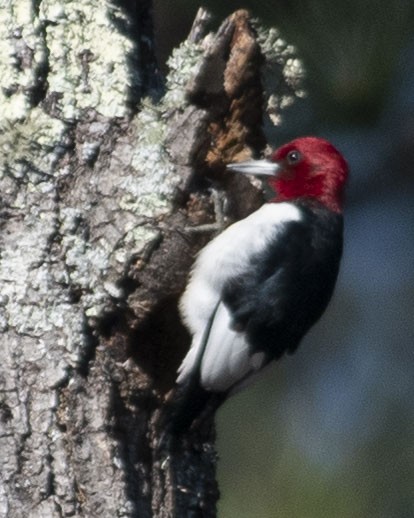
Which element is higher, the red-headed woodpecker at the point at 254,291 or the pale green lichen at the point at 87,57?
the pale green lichen at the point at 87,57

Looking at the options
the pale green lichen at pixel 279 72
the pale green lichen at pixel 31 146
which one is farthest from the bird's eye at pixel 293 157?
the pale green lichen at pixel 31 146


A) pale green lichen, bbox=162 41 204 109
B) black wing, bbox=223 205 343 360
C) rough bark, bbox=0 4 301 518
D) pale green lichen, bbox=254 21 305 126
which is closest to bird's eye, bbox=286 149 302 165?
pale green lichen, bbox=254 21 305 126

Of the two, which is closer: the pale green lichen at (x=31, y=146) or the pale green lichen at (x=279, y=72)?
the pale green lichen at (x=31, y=146)

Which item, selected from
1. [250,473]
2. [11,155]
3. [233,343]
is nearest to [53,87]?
[11,155]

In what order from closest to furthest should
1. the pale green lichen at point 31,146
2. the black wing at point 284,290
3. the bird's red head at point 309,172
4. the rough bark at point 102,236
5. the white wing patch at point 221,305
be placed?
the rough bark at point 102,236 → the pale green lichen at point 31,146 → the white wing patch at point 221,305 → the black wing at point 284,290 → the bird's red head at point 309,172

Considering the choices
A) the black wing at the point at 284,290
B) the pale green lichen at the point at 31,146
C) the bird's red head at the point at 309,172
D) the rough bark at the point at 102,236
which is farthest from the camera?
the bird's red head at the point at 309,172

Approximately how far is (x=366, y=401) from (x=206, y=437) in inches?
39.4

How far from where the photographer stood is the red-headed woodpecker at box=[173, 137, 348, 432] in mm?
3305

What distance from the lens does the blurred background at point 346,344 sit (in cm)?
332

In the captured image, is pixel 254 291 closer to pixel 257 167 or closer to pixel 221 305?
pixel 221 305

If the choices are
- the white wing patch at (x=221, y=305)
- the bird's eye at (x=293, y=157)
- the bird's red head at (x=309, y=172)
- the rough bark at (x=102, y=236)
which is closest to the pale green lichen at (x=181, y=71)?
the rough bark at (x=102, y=236)

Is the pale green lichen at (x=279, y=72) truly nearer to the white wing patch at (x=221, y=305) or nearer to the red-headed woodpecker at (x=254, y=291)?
the red-headed woodpecker at (x=254, y=291)

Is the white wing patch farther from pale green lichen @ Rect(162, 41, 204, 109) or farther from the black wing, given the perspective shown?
pale green lichen @ Rect(162, 41, 204, 109)

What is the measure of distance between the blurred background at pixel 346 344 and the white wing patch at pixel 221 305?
1.48 ft
